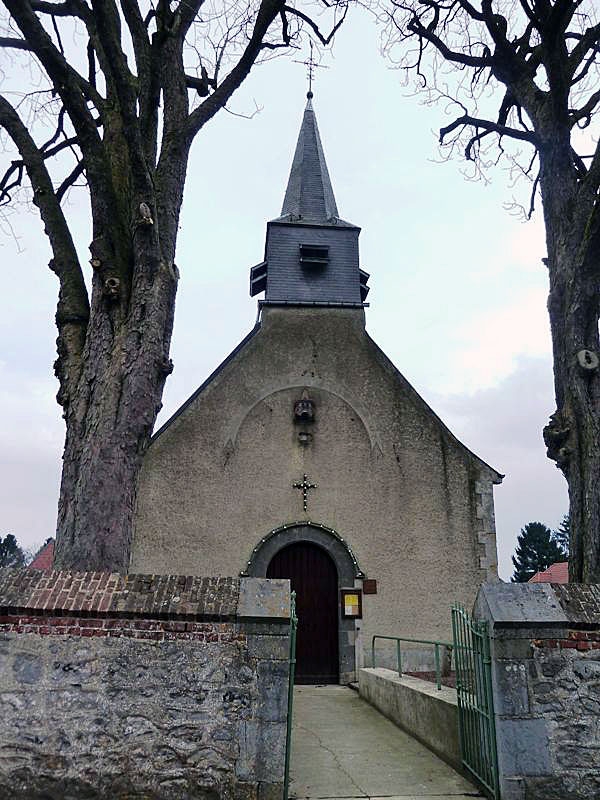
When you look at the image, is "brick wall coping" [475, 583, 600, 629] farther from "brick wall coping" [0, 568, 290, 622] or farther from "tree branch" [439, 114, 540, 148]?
"tree branch" [439, 114, 540, 148]

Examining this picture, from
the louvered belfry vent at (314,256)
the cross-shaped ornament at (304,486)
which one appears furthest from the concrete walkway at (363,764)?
the louvered belfry vent at (314,256)

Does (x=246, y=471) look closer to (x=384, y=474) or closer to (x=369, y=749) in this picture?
(x=384, y=474)

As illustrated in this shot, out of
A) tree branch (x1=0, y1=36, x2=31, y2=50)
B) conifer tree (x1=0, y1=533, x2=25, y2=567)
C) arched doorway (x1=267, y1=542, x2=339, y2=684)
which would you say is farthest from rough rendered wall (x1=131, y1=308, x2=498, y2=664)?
conifer tree (x1=0, y1=533, x2=25, y2=567)

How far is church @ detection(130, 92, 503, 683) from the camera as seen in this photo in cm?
1127

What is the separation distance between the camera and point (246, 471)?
11.8m

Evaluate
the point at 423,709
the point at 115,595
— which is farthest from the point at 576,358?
the point at 115,595

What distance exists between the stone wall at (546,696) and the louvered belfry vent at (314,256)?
1116 cm

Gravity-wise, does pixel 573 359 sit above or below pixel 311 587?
above

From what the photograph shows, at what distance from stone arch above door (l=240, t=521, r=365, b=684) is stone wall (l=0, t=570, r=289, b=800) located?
6.83 m

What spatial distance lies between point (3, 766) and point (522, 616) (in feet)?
11.1

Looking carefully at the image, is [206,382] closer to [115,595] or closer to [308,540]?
[308,540]

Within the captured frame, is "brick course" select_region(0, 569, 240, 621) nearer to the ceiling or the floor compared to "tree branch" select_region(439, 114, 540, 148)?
nearer to the floor

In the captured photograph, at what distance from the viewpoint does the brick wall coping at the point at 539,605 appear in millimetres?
4527

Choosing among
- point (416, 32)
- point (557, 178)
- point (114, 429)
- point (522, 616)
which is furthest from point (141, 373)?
point (416, 32)
